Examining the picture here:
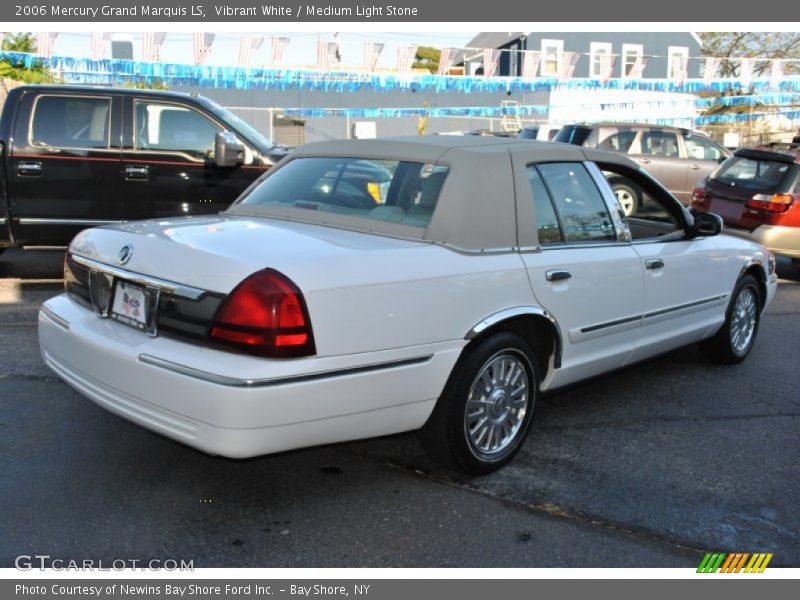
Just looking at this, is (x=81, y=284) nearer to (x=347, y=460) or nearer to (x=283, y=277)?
(x=283, y=277)

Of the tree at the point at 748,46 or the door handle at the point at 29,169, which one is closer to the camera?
the door handle at the point at 29,169

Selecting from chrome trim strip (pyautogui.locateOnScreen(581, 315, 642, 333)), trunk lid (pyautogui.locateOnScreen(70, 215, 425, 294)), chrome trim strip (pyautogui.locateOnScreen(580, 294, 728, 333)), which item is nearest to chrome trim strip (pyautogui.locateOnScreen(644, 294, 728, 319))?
chrome trim strip (pyautogui.locateOnScreen(580, 294, 728, 333))

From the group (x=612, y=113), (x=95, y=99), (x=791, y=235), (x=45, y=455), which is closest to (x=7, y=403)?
(x=45, y=455)

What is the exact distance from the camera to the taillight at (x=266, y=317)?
280 centimetres

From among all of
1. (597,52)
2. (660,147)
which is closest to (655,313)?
(660,147)

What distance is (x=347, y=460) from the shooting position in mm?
3795

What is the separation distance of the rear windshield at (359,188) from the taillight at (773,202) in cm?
654

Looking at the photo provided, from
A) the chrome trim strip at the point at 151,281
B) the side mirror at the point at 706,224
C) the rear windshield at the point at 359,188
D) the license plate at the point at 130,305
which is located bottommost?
the license plate at the point at 130,305

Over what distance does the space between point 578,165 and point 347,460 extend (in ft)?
6.85

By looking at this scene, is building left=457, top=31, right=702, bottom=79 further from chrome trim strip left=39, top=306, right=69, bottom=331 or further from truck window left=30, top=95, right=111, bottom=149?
chrome trim strip left=39, top=306, right=69, bottom=331

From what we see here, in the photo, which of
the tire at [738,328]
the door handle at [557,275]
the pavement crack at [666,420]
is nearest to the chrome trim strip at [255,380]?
the door handle at [557,275]

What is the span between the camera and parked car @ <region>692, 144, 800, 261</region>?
877cm

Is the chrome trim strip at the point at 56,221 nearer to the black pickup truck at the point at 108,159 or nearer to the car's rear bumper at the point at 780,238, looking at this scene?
the black pickup truck at the point at 108,159

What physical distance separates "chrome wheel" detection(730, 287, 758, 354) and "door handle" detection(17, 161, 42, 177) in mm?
6307
